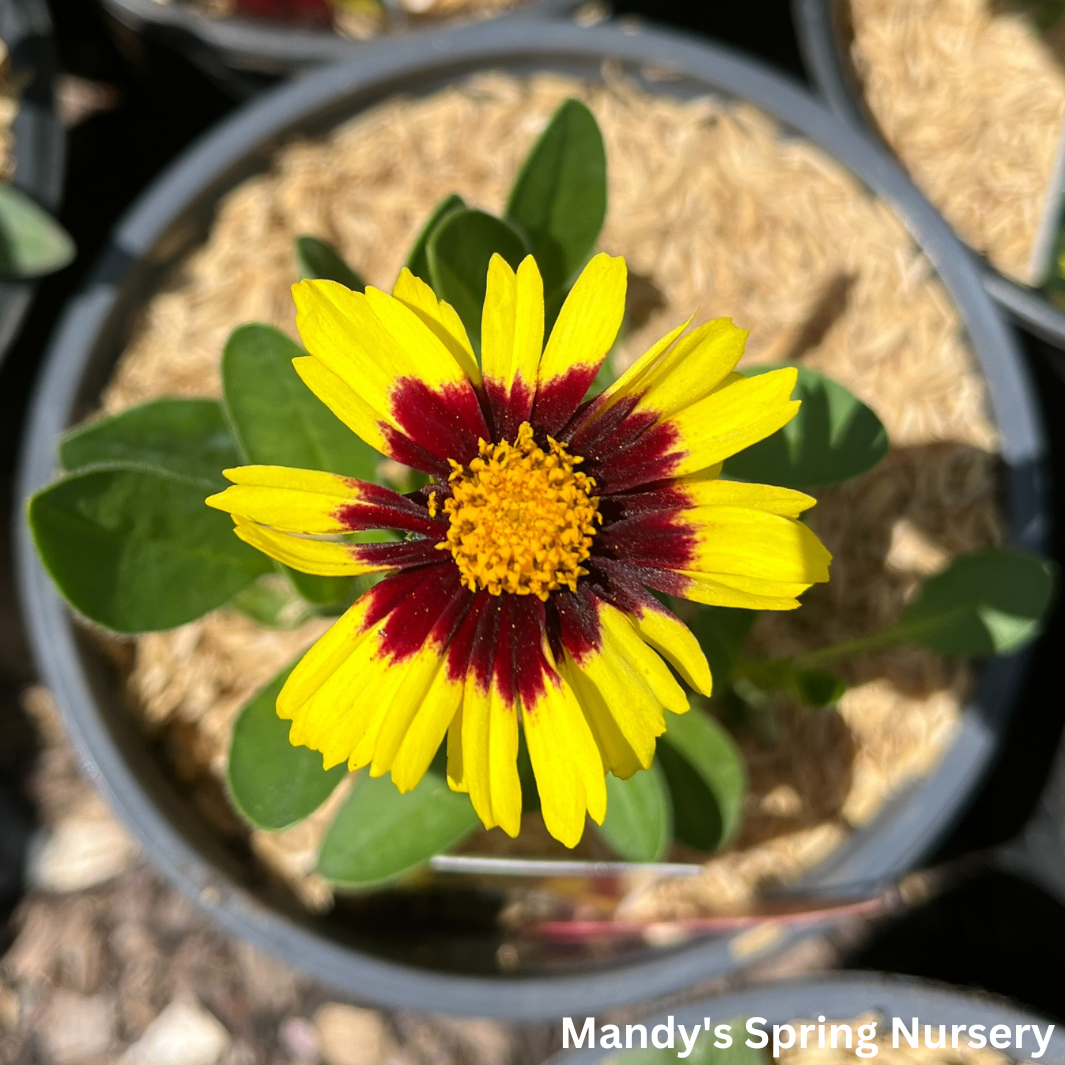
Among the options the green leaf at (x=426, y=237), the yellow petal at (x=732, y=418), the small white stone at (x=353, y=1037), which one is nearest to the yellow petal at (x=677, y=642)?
the yellow petal at (x=732, y=418)

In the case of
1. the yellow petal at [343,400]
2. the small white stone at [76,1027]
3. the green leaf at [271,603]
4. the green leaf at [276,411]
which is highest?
the yellow petal at [343,400]

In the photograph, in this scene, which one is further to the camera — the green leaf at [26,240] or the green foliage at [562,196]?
the green leaf at [26,240]

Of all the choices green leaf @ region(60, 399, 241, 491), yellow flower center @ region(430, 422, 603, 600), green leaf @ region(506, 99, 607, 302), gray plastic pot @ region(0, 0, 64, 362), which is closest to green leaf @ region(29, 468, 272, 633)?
green leaf @ region(60, 399, 241, 491)

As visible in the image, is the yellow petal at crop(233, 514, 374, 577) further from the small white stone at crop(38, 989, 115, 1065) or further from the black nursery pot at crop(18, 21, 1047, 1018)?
the small white stone at crop(38, 989, 115, 1065)

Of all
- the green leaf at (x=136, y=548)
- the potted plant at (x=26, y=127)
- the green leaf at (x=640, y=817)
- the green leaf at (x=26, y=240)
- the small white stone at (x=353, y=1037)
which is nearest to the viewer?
the green leaf at (x=136, y=548)

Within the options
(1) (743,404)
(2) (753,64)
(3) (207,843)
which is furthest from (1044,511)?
(3) (207,843)

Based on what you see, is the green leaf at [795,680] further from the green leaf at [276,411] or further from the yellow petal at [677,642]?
the green leaf at [276,411]
